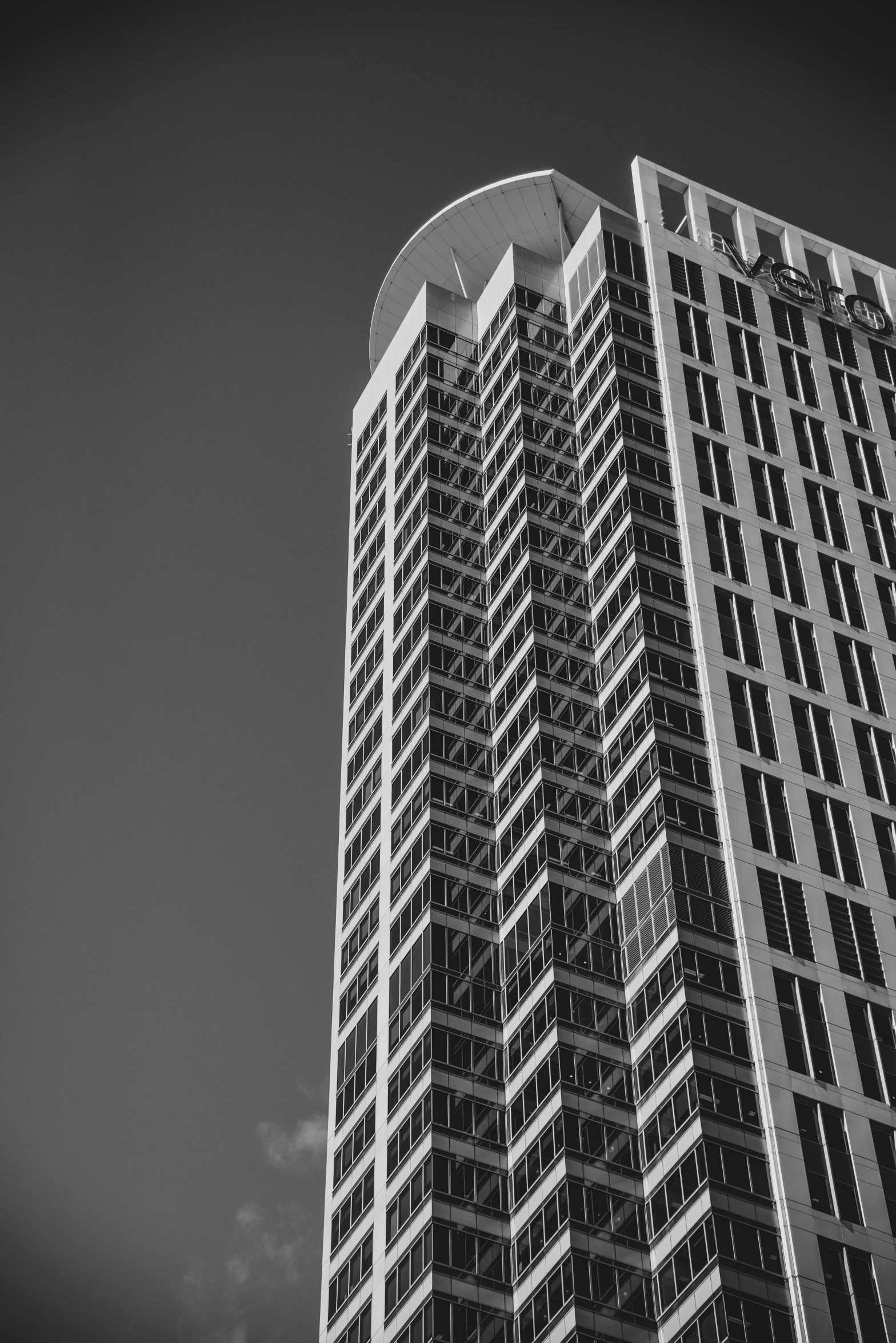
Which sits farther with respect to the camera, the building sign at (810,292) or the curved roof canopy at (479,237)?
the curved roof canopy at (479,237)

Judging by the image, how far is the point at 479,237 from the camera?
145625 mm

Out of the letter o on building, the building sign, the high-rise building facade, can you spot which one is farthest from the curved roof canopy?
the letter o on building

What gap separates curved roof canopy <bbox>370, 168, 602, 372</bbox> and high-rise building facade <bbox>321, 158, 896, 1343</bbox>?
0.27 m

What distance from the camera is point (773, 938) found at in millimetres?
97688

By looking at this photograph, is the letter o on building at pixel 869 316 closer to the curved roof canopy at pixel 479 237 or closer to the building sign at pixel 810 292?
the building sign at pixel 810 292

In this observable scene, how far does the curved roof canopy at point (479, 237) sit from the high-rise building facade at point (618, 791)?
272 millimetres

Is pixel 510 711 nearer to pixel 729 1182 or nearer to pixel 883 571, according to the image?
pixel 883 571

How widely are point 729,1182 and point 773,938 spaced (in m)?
14.4

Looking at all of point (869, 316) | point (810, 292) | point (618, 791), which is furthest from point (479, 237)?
point (618, 791)

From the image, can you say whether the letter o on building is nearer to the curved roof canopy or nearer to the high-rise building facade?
the high-rise building facade

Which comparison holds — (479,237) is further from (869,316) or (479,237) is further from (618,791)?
(618,791)

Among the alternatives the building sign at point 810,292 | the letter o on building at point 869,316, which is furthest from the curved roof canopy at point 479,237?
the letter o on building at point 869,316

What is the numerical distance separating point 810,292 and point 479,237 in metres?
24.8

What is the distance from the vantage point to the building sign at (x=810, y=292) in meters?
137
